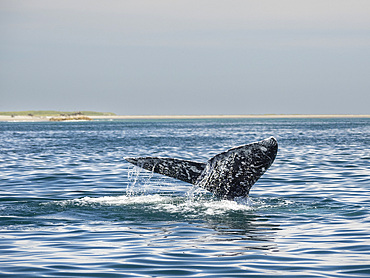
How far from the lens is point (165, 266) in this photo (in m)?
7.86

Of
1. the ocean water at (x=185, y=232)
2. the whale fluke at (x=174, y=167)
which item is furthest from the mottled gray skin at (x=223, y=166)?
the ocean water at (x=185, y=232)

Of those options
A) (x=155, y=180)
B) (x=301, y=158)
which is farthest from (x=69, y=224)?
(x=301, y=158)

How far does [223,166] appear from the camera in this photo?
10148mm

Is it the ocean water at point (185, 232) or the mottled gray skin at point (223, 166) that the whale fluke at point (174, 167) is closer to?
the mottled gray skin at point (223, 166)

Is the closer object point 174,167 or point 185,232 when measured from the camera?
point 185,232

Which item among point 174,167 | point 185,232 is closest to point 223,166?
point 174,167

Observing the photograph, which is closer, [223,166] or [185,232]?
[185,232]

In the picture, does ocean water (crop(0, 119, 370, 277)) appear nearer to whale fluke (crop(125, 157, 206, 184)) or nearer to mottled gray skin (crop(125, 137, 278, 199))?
mottled gray skin (crop(125, 137, 278, 199))

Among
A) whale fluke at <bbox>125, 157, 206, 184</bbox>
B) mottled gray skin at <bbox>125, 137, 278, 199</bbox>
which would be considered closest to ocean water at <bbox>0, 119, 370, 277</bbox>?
mottled gray skin at <bbox>125, 137, 278, 199</bbox>

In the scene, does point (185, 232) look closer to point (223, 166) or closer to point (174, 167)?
point (174, 167)

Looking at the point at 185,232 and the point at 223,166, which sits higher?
the point at 223,166

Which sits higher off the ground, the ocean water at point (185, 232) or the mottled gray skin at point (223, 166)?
the mottled gray skin at point (223, 166)

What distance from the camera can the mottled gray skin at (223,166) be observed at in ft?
32.6

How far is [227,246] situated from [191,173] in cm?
177
